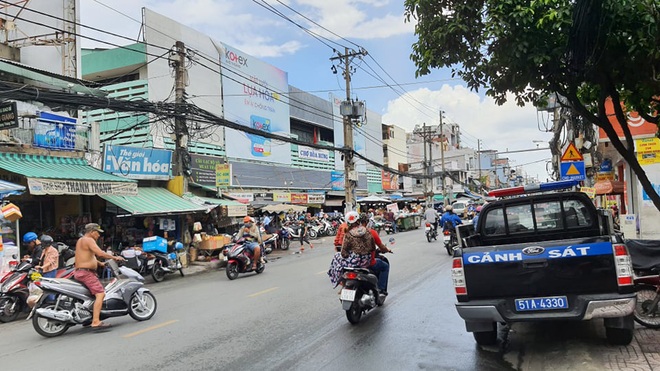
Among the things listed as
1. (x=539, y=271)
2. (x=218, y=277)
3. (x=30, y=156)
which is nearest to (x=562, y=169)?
(x=539, y=271)

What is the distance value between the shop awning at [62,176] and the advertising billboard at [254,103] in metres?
12.3

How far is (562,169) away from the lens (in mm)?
13273

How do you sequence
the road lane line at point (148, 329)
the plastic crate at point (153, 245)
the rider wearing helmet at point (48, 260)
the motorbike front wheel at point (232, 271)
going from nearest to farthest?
1. the road lane line at point (148, 329)
2. the rider wearing helmet at point (48, 260)
3. the motorbike front wheel at point (232, 271)
4. the plastic crate at point (153, 245)

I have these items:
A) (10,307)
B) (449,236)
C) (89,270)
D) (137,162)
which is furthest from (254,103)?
(89,270)

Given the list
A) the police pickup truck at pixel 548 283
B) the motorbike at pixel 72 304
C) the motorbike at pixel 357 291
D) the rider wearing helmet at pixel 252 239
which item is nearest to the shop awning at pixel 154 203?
the rider wearing helmet at pixel 252 239

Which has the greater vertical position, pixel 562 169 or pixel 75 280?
pixel 562 169

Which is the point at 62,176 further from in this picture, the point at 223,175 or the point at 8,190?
the point at 223,175

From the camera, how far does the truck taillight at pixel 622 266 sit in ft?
16.0

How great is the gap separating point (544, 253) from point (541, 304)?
0.55 m

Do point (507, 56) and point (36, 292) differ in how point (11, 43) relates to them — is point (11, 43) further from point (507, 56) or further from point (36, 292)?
point (507, 56)

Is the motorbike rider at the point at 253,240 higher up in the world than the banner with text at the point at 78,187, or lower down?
lower down

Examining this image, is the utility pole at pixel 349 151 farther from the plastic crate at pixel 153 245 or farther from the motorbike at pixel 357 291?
the motorbike at pixel 357 291

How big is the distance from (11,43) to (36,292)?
536 inches

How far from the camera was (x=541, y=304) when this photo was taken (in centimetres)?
518
